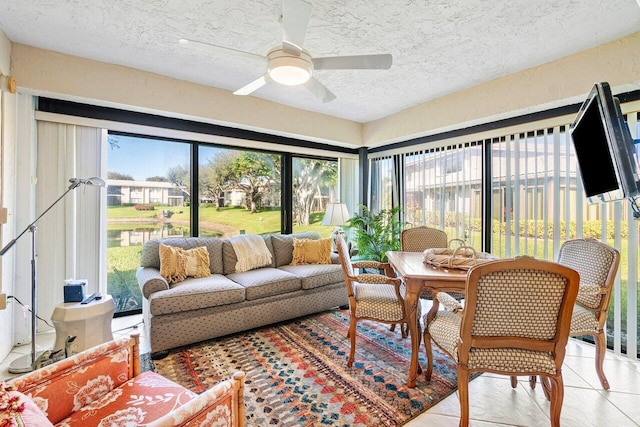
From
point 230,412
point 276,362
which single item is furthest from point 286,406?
A: point 230,412

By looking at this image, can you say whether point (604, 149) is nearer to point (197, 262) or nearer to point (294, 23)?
point (294, 23)

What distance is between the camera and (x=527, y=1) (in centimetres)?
196

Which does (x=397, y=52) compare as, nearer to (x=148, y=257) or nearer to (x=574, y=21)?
(x=574, y=21)

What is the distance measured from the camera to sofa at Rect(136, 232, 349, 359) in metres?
2.54

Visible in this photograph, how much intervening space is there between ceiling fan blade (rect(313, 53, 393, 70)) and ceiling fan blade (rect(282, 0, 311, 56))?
21 cm

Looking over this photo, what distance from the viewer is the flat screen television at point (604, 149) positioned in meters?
1.58

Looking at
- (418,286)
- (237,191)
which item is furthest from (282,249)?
(418,286)

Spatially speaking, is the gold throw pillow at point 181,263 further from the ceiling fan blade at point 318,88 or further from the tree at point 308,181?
the ceiling fan blade at point 318,88

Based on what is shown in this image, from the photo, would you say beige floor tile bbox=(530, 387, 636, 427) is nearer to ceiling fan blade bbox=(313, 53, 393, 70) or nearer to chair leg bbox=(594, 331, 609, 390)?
chair leg bbox=(594, 331, 609, 390)

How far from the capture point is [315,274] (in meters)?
3.38

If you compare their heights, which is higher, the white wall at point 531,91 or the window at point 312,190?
the white wall at point 531,91

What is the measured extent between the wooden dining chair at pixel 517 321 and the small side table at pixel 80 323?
2.61m

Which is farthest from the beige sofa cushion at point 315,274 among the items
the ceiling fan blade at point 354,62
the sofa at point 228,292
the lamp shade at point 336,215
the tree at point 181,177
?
the ceiling fan blade at point 354,62

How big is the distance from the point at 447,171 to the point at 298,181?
219 cm
